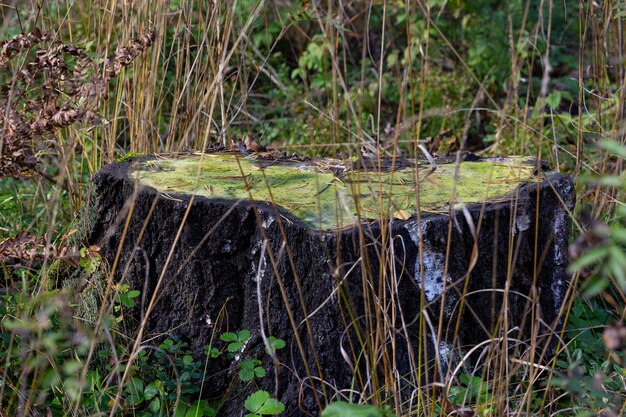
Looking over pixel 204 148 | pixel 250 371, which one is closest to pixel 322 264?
pixel 250 371

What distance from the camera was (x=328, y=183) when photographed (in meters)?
2.38

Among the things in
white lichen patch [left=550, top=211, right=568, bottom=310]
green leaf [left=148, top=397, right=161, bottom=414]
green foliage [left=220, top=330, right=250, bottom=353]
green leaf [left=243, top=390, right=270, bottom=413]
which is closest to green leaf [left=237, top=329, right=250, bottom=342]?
green foliage [left=220, top=330, right=250, bottom=353]

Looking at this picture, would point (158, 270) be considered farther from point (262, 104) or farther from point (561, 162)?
point (262, 104)

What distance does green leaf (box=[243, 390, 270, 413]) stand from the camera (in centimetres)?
195

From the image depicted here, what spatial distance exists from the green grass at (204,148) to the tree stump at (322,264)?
0.30 ft

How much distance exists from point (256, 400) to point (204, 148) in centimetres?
71

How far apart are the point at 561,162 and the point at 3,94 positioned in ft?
9.47

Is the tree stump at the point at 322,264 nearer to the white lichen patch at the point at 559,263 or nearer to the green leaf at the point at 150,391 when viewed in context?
the white lichen patch at the point at 559,263

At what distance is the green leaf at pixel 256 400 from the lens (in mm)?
1953

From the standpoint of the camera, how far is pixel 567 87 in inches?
213

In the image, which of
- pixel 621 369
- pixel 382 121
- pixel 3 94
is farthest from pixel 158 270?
pixel 382 121

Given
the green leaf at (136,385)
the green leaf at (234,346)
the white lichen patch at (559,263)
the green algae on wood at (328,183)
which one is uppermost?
the green algae on wood at (328,183)

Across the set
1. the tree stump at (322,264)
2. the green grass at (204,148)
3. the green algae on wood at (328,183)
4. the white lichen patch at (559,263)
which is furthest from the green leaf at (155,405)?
the white lichen patch at (559,263)

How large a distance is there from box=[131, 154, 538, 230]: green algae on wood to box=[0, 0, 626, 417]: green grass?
12cm
